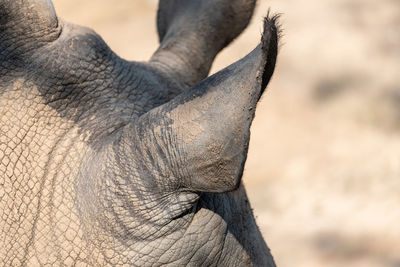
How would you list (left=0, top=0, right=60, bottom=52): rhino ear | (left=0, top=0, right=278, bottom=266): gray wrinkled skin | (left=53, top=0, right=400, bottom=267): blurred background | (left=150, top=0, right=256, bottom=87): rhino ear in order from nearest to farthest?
(left=0, top=0, right=278, bottom=266): gray wrinkled skin
(left=0, top=0, right=60, bottom=52): rhino ear
(left=150, top=0, right=256, bottom=87): rhino ear
(left=53, top=0, right=400, bottom=267): blurred background

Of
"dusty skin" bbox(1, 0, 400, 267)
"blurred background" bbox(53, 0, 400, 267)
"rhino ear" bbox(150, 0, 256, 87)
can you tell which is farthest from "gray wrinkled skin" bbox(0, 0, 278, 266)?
"dusty skin" bbox(1, 0, 400, 267)

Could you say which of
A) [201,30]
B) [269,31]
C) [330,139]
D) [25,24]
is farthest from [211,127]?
[330,139]

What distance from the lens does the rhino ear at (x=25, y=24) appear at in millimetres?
1860

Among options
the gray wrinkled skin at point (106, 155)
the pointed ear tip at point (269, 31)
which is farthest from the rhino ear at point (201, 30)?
the pointed ear tip at point (269, 31)

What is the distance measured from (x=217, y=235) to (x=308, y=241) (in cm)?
436

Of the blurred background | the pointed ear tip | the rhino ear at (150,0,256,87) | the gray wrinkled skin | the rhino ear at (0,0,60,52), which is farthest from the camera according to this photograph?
the blurred background

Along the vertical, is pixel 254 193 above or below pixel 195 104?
above

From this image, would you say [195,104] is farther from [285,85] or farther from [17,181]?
[285,85]

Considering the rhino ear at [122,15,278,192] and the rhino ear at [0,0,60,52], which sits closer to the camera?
the rhino ear at [122,15,278,192]

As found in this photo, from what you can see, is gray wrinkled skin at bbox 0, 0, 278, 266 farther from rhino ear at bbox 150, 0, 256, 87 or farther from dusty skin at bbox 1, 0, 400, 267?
dusty skin at bbox 1, 0, 400, 267

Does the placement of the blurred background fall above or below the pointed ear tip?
above

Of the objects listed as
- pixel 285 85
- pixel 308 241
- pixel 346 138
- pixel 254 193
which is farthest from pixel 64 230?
pixel 285 85

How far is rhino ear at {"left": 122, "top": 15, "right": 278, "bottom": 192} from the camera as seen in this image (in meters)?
1.53

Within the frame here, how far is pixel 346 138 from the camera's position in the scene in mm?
7098
